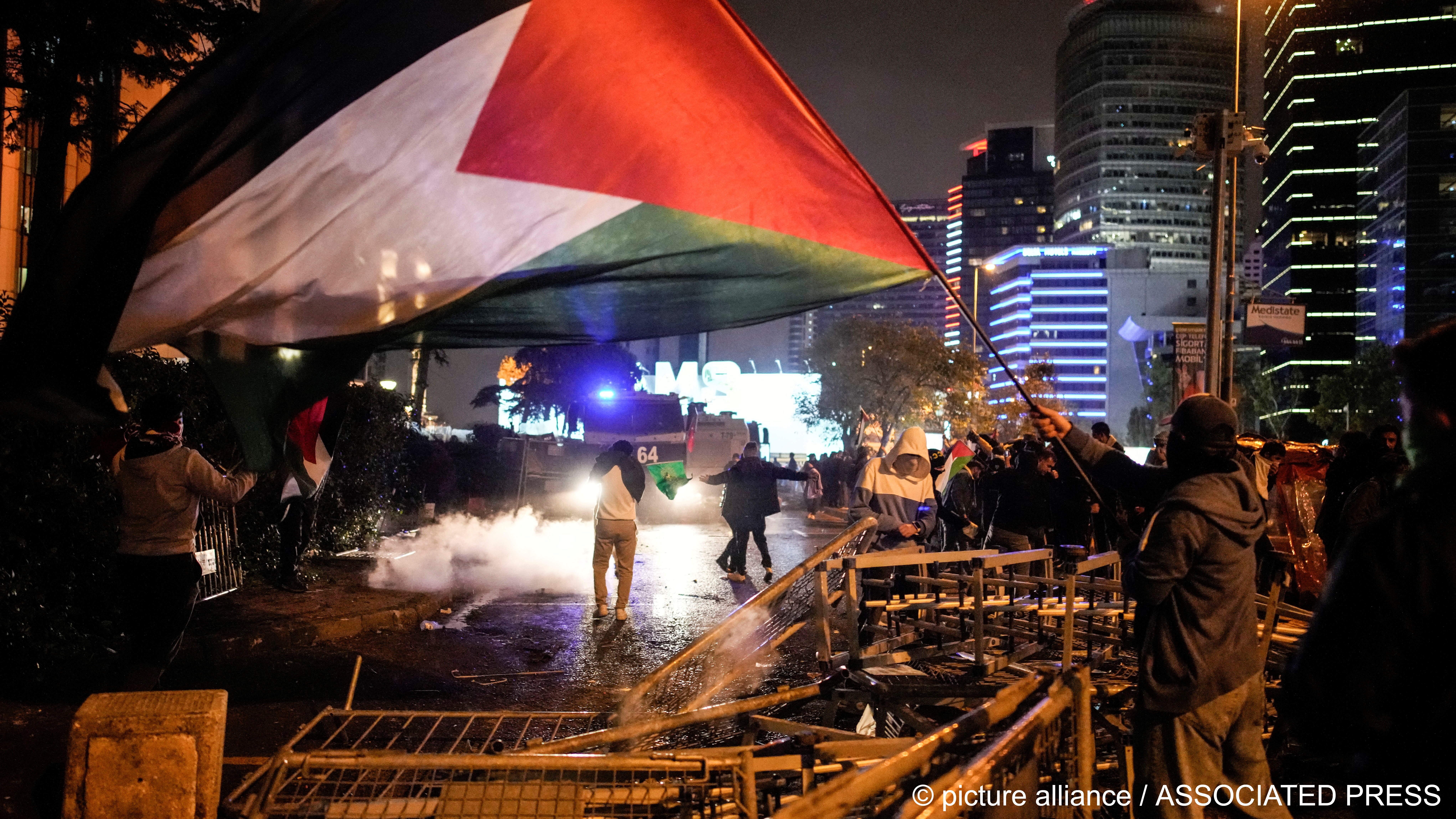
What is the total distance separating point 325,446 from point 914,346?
209 ft

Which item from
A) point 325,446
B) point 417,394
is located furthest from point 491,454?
point 325,446

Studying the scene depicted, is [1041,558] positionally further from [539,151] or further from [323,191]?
[323,191]

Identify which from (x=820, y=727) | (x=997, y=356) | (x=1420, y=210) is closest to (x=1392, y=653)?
(x=997, y=356)

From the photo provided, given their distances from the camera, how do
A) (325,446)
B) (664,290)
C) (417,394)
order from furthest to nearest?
(417,394) → (325,446) → (664,290)

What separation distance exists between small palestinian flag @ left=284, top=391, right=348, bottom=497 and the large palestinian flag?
0.73m

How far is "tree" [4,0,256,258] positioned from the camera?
9969mm

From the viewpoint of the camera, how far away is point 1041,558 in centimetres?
561

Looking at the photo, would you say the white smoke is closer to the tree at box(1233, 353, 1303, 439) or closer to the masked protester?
the masked protester

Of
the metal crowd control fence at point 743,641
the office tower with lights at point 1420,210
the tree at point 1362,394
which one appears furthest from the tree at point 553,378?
the office tower with lights at point 1420,210

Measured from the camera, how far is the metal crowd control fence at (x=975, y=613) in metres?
4.70

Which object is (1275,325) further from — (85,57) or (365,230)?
(85,57)

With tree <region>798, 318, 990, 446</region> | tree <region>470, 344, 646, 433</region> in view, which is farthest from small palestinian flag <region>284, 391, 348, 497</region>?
tree <region>798, 318, 990, 446</region>

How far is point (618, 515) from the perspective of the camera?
34.7ft

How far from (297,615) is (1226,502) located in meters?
8.31
